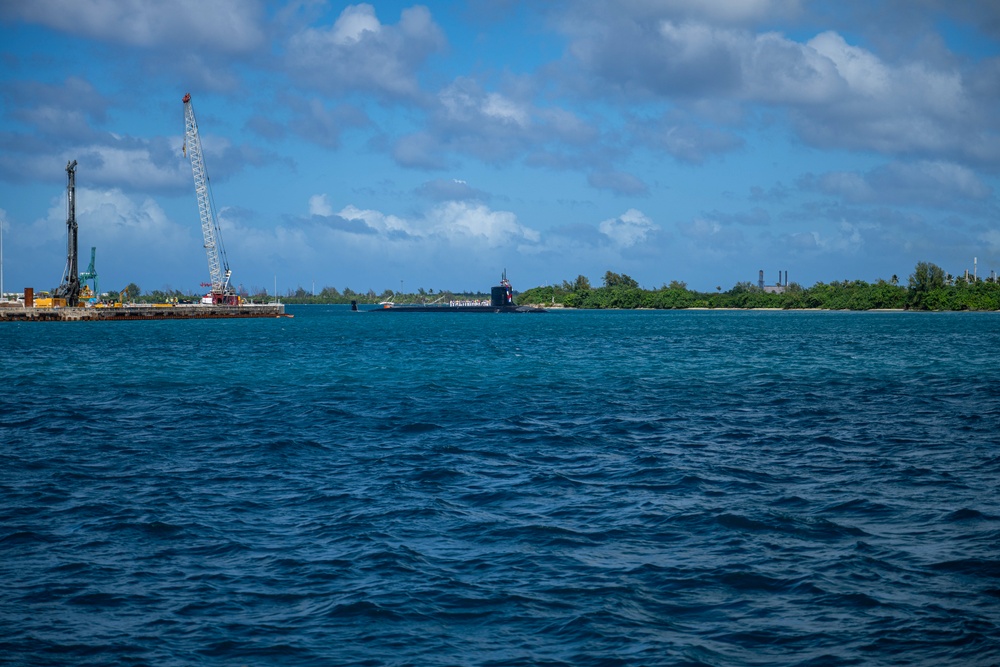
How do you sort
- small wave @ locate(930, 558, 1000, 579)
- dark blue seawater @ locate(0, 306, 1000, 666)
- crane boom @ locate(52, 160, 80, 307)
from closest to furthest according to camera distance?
dark blue seawater @ locate(0, 306, 1000, 666) → small wave @ locate(930, 558, 1000, 579) → crane boom @ locate(52, 160, 80, 307)

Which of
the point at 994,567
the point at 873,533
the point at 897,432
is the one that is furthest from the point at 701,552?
the point at 897,432

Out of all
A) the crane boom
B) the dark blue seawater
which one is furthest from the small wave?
the crane boom

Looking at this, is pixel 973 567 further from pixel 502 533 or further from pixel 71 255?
pixel 71 255

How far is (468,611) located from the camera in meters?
13.4

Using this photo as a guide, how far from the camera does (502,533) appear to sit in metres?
17.8

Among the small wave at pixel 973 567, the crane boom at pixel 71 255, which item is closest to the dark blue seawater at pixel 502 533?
the small wave at pixel 973 567

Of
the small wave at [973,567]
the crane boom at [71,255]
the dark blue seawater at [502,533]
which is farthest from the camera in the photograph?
the crane boom at [71,255]

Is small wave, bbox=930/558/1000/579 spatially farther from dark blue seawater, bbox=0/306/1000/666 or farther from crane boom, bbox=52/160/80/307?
crane boom, bbox=52/160/80/307

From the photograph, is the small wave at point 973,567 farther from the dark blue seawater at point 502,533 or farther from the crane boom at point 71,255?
the crane boom at point 71,255

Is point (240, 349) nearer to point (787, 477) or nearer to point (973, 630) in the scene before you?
point (787, 477)

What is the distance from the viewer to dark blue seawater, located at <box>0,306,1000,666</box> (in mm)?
12484

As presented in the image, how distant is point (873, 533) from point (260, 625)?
11735 mm

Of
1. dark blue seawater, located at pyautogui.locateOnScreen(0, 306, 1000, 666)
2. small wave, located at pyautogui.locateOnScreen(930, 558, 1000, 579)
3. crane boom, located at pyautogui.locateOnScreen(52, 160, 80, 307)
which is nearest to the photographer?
dark blue seawater, located at pyautogui.locateOnScreen(0, 306, 1000, 666)

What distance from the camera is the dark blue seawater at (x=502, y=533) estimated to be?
12484 mm
